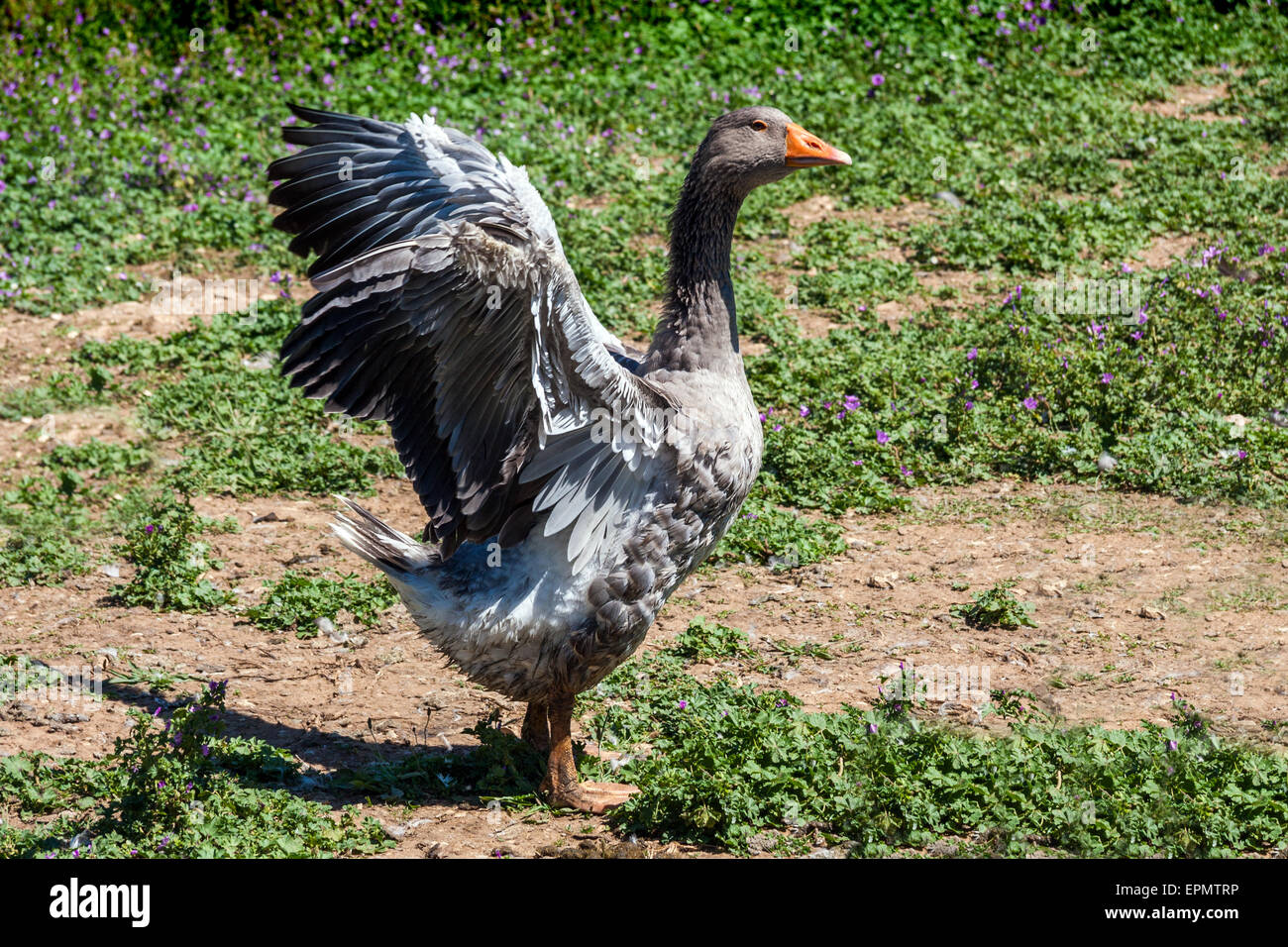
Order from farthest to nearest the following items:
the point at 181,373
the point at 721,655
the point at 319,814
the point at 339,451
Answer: the point at 181,373 < the point at 339,451 < the point at 721,655 < the point at 319,814

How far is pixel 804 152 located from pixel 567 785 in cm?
271

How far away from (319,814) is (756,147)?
10.0 feet

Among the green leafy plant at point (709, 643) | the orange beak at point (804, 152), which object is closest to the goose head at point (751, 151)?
the orange beak at point (804, 152)

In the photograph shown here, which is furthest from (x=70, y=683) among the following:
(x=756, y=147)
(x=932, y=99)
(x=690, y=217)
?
(x=932, y=99)

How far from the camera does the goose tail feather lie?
5.31 m

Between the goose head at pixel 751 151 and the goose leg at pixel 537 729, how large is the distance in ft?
7.26

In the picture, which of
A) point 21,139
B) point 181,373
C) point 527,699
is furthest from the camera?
point 21,139

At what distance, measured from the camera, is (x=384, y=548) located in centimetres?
537

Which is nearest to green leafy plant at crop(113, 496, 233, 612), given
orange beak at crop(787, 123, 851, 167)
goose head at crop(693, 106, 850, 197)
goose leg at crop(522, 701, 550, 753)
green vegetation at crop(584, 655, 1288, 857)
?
goose leg at crop(522, 701, 550, 753)

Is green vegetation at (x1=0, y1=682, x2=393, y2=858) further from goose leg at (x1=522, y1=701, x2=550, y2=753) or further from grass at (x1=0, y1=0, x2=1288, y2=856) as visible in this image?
goose leg at (x1=522, y1=701, x2=550, y2=753)

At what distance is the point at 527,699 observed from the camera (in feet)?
17.1

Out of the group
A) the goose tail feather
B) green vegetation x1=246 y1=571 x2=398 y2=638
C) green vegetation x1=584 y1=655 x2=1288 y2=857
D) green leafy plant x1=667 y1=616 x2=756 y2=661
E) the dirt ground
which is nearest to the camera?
green vegetation x1=584 y1=655 x2=1288 y2=857

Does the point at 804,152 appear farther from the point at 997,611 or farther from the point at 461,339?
the point at 997,611

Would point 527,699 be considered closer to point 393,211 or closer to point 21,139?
point 393,211
